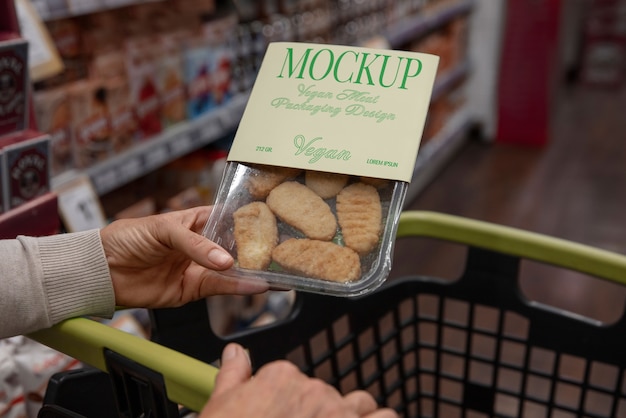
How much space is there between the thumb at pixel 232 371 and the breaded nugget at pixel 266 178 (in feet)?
0.94

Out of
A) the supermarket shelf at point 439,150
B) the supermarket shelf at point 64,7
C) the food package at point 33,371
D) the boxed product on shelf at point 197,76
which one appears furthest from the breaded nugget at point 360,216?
the supermarket shelf at point 439,150

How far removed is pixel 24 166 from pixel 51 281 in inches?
14.0

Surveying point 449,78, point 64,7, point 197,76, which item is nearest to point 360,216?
point 64,7

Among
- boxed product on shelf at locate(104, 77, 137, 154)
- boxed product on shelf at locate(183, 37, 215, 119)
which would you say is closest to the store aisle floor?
boxed product on shelf at locate(183, 37, 215, 119)

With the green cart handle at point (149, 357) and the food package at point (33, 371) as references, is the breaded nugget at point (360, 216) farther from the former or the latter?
the food package at point (33, 371)

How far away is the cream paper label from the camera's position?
85cm

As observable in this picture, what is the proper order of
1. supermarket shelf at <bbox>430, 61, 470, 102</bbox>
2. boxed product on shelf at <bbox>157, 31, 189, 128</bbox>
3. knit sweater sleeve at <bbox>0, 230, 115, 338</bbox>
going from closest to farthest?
1. knit sweater sleeve at <bbox>0, 230, 115, 338</bbox>
2. boxed product on shelf at <bbox>157, 31, 189, 128</bbox>
3. supermarket shelf at <bbox>430, 61, 470, 102</bbox>

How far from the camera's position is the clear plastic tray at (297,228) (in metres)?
0.83

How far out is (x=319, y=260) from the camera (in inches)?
33.4

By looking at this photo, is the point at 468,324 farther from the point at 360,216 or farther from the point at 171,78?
the point at 171,78

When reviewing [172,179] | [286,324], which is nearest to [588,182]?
[172,179]

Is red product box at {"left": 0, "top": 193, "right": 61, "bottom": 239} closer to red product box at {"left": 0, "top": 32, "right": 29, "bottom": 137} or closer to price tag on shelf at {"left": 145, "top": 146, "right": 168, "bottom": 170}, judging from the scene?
red product box at {"left": 0, "top": 32, "right": 29, "bottom": 137}

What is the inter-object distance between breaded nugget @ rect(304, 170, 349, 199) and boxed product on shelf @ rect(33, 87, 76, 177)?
2.85ft

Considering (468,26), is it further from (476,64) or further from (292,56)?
(292,56)
